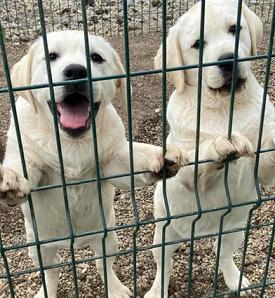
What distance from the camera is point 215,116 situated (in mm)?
2479

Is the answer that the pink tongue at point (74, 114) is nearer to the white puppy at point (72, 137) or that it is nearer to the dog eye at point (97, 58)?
the white puppy at point (72, 137)

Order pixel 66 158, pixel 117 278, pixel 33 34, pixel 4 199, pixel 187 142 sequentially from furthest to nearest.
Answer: pixel 33 34 < pixel 117 278 < pixel 187 142 < pixel 66 158 < pixel 4 199

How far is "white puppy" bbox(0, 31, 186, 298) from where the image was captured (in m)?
2.09

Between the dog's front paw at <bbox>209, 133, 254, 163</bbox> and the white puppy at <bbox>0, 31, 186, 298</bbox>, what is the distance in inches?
7.1

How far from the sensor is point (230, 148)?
1908mm

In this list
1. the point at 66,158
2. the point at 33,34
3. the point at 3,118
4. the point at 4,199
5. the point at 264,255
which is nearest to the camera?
the point at 4,199

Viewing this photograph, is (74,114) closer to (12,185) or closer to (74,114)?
(74,114)

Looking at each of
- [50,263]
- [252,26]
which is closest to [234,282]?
[50,263]

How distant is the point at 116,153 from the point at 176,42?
2.18 ft

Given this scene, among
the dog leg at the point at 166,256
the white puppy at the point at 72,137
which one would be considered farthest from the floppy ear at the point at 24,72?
the dog leg at the point at 166,256

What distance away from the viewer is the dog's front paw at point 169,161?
1867 millimetres

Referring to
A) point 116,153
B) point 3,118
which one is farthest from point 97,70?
point 3,118

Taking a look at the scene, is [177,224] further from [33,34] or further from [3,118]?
[33,34]

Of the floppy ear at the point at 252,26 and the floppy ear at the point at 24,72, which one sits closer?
the floppy ear at the point at 24,72
